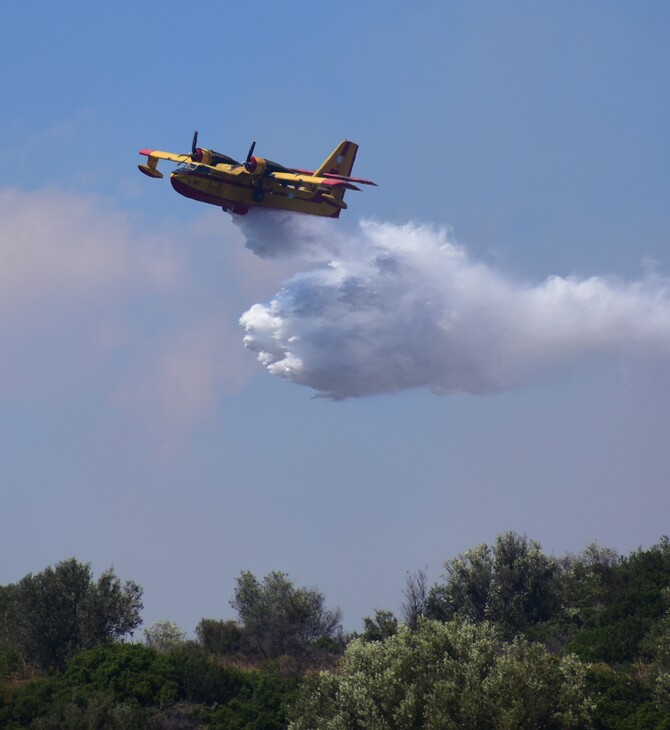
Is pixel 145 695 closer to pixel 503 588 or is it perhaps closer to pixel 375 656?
pixel 375 656

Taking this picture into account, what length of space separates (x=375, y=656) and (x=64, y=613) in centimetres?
2186

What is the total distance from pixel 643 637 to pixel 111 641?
21357 millimetres

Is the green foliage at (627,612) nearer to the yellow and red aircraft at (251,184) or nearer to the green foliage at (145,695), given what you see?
the green foliage at (145,695)

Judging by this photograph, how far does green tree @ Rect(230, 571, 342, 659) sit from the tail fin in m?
20.9

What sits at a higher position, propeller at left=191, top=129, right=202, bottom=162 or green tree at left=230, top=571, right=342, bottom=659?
propeller at left=191, top=129, right=202, bottom=162

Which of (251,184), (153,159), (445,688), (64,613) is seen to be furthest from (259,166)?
Answer: (445,688)

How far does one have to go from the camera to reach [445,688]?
114 feet

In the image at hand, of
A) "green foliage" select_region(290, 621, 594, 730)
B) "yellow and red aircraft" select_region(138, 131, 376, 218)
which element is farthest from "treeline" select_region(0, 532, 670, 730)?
"yellow and red aircraft" select_region(138, 131, 376, 218)

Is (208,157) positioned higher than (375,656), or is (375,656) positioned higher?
(208,157)

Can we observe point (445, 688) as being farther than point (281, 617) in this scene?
No

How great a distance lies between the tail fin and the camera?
6594 cm

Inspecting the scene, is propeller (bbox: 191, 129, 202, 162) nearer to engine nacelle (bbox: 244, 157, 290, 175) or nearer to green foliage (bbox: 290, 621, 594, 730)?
engine nacelle (bbox: 244, 157, 290, 175)

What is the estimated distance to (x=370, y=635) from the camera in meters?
56.5

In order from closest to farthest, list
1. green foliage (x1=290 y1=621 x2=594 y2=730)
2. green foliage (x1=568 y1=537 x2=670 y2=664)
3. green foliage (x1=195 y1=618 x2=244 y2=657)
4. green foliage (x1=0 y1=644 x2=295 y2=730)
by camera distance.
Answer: green foliage (x1=290 y1=621 x2=594 y2=730)
green foliage (x1=0 y1=644 x2=295 y2=730)
green foliage (x1=568 y1=537 x2=670 y2=664)
green foliage (x1=195 y1=618 x2=244 y2=657)
